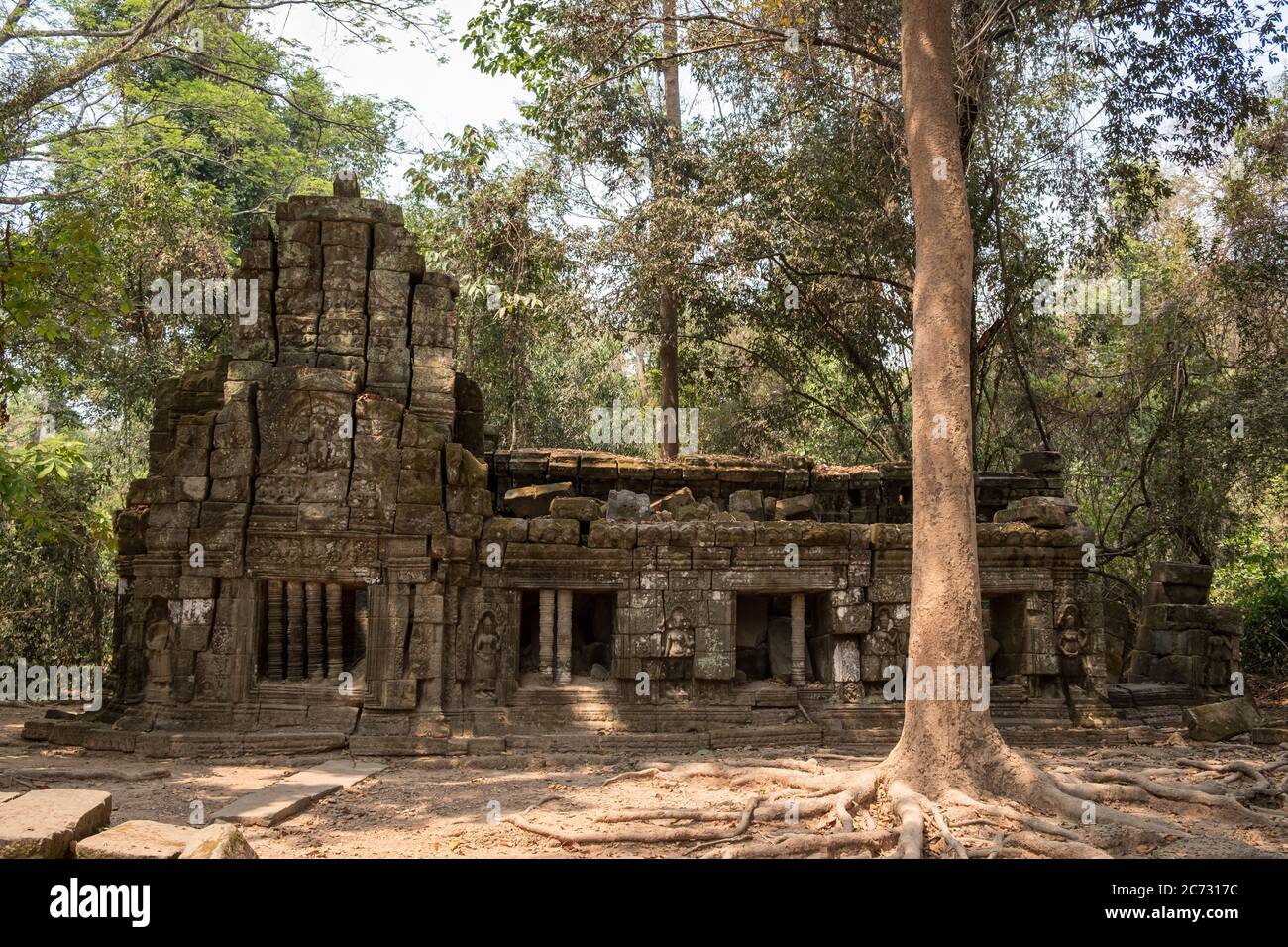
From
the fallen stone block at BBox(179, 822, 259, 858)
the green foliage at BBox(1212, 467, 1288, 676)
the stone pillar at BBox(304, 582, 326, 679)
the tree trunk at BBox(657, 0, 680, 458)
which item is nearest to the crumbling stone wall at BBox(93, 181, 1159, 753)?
the stone pillar at BBox(304, 582, 326, 679)

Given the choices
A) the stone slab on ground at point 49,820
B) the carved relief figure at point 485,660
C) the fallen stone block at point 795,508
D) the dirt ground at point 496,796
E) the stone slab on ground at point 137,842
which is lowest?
the dirt ground at point 496,796

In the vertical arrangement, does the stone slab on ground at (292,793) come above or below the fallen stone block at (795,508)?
below

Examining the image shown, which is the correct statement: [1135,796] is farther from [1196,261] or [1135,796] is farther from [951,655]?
[1196,261]

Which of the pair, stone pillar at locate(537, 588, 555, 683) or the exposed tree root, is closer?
the exposed tree root

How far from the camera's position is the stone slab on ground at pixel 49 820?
194 inches

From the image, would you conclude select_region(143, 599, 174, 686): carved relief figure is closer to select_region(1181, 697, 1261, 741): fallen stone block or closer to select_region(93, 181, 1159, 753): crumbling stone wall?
select_region(93, 181, 1159, 753): crumbling stone wall

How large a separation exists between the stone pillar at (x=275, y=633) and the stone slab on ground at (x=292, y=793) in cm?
127

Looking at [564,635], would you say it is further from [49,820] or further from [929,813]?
[49,820]

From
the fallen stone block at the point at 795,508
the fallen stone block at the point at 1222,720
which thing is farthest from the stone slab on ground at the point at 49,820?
the fallen stone block at the point at 1222,720

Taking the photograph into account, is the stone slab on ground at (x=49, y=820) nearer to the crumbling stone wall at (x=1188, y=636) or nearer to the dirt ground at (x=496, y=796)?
the dirt ground at (x=496, y=796)

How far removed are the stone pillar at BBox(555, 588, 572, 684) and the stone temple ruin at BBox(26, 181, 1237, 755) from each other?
0.09 feet

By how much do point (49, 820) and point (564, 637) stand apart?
17.5ft

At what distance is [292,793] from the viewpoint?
23.9 feet

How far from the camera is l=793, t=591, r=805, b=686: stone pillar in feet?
33.9
